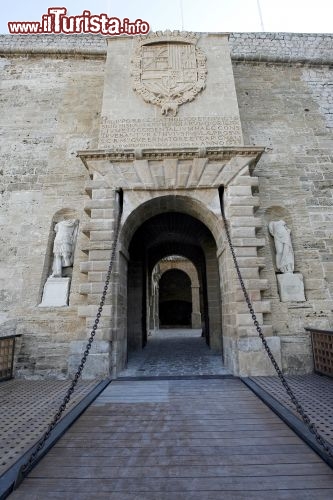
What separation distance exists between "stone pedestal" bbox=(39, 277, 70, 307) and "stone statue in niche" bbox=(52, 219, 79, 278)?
0.14 metres

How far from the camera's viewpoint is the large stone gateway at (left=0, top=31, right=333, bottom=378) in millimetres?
5246

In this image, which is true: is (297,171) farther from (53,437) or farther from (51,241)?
(53,437)

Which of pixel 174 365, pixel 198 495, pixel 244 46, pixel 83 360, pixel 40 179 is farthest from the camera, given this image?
pixel 244 46

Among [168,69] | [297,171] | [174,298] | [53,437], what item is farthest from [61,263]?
[174,298]

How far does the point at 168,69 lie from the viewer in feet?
22.1

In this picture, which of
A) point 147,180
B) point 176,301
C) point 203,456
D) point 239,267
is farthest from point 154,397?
point 176,301

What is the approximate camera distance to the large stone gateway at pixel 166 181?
17.2 feet

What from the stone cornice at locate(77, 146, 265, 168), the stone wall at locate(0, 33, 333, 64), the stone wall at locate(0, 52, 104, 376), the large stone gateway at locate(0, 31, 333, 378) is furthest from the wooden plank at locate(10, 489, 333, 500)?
the stone wall at locate(0, 33, 333, 64)

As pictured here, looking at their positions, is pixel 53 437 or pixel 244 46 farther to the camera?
pixel 244 46

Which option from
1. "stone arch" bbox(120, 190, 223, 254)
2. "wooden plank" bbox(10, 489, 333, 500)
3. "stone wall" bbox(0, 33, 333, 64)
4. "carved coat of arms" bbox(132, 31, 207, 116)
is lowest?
"wooden plank" bbox(10, 489, 333, 500)

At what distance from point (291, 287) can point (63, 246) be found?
4.92 m

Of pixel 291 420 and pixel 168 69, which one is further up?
pixel 168 69

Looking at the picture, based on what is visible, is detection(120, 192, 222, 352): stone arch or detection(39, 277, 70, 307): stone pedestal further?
detection(120, 192, 222, 352): stone arch

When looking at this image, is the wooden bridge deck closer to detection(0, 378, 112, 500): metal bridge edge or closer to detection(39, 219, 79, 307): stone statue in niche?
detection(0, 378, 112, 500): metal bridge edge
